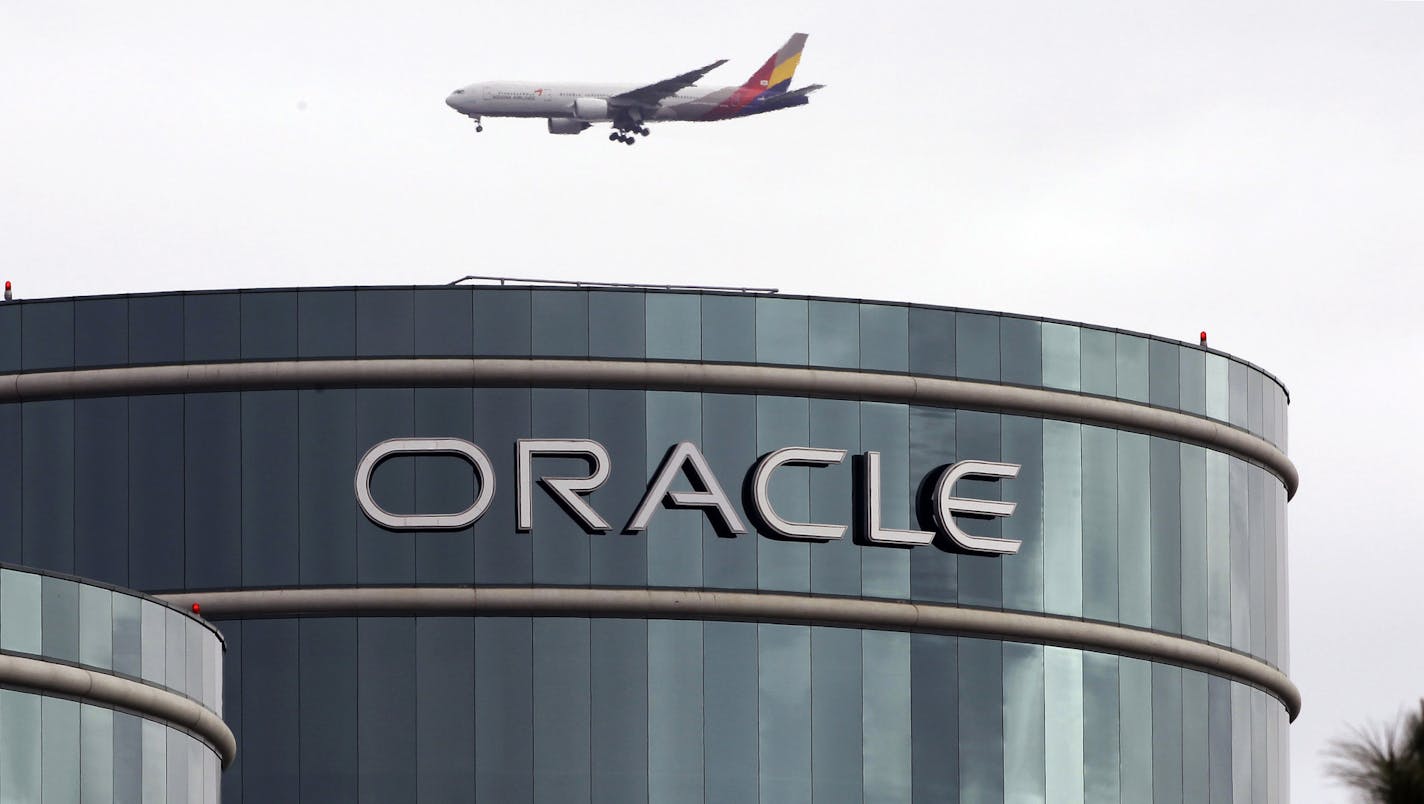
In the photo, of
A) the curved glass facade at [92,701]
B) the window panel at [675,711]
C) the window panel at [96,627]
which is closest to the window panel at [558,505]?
the window panel at [675,711]

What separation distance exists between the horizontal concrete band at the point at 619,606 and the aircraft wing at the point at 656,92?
8306 cm

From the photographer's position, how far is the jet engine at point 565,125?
14875cm

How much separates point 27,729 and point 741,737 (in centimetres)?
1982

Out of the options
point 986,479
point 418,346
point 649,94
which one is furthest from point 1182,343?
point 649,94

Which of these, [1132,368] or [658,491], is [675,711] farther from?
[1132,368]

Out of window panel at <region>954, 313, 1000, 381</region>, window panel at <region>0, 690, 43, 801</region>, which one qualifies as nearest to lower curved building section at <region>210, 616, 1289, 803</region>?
window panel at <region>954, 313, 1000, 381</region>

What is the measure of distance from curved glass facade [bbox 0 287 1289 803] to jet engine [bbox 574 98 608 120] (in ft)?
265

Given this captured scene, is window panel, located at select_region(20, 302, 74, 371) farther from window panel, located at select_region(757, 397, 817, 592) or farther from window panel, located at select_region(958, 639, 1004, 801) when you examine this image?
window panel, located at select_region(958, 639, 1004, 801)

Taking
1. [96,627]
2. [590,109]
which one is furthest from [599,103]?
[96,627]

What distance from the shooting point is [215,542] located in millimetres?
65375

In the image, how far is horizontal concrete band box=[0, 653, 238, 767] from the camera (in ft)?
162

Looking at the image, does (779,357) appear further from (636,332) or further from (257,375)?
(257,375)

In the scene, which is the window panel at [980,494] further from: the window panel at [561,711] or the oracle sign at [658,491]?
the window panel at [561,711]

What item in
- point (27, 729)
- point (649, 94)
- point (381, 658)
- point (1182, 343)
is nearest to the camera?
point (27, 729)
